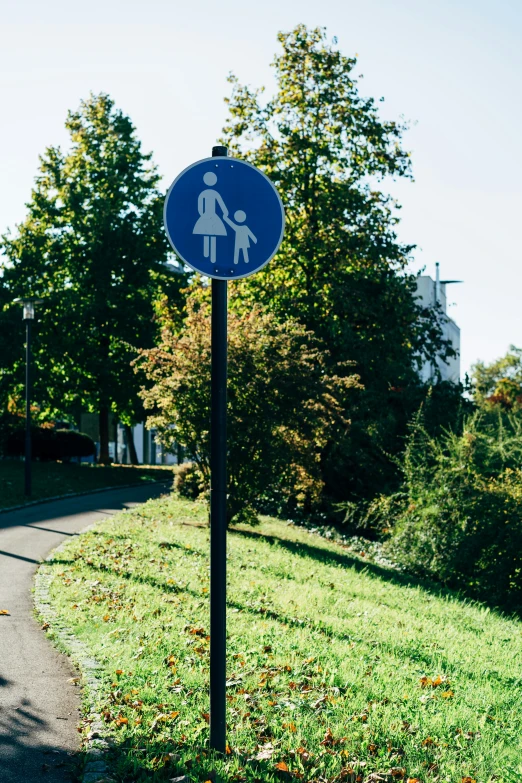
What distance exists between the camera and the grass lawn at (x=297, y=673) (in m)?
4.79

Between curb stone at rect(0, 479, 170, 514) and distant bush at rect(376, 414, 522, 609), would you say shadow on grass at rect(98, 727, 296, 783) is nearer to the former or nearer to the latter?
distant bush at rect(376, 414, 522, 609)

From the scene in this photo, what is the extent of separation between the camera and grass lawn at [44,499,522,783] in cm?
479

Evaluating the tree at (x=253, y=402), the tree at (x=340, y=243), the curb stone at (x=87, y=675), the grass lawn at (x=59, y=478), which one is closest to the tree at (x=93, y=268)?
the grass lawn at (x=59, y=478)

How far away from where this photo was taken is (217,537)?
445 cm

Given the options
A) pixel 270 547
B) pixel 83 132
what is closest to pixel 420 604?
pixel 270 547

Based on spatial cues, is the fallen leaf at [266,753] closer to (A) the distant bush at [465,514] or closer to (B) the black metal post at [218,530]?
(B) the black metal post at [218,530]

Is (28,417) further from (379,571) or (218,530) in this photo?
(218,530)

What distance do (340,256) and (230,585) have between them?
16514 millimetres

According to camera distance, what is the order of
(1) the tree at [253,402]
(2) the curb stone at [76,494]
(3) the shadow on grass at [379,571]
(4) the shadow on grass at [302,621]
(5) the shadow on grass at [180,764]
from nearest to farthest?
→ (5) the shadow on grass at [180,764]
(4) the shadow on grass at [302,621]
(3) the shadow on grass at [379,571]
(1) the tree at [253,402]
(2) the curb stone at [76,494]

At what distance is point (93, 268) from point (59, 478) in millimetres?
10746

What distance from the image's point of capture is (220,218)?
455 cm

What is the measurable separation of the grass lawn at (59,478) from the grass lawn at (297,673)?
1231 cm

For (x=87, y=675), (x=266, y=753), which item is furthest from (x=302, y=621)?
(x=266, y=753)

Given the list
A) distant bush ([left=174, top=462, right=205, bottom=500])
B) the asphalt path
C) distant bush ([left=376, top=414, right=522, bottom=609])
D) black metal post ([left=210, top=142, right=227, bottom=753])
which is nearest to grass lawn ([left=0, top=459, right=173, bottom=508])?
distant bush ([left=174, top=462, right=205, bottom=500])
